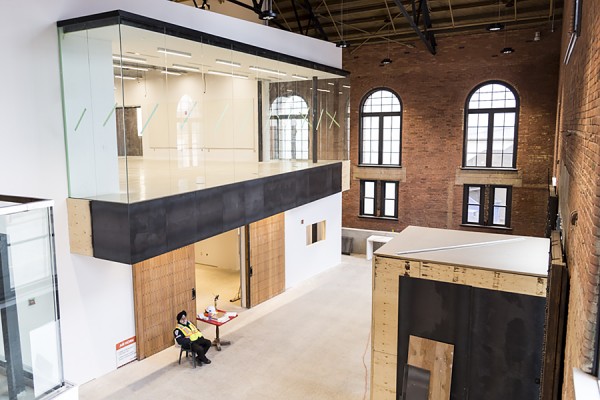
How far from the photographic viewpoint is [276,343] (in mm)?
9477

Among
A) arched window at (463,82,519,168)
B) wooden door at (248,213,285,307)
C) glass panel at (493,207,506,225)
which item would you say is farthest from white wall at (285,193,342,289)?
glass panel at (493,207,506,225)

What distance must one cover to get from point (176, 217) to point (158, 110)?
1.75m

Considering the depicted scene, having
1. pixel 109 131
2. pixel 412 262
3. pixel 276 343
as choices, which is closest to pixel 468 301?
pixel 412 262

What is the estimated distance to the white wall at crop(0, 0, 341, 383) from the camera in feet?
21.3

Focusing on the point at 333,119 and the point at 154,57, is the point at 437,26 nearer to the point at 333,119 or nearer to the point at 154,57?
the point at 333,119

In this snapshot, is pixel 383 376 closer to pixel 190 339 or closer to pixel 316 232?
pixel 190 339

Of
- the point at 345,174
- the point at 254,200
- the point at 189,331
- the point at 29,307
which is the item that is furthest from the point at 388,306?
the point at 345,174

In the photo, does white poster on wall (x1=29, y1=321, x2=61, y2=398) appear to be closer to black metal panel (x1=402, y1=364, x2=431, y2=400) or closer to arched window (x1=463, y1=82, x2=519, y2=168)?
black metal panel (x1=402, y1=364, x2=431, y2=400)

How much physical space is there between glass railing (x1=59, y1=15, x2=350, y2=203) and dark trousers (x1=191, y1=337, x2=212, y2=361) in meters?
2.77

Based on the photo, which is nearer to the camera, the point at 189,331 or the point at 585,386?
the point at 585,386

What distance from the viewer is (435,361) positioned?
19.4 feet

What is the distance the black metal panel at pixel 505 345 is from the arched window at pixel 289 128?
6785 millimetres

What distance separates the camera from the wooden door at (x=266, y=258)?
11547 mm

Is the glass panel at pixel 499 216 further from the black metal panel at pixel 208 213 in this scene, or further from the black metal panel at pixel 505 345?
the black metal panel at pixel 505 345
